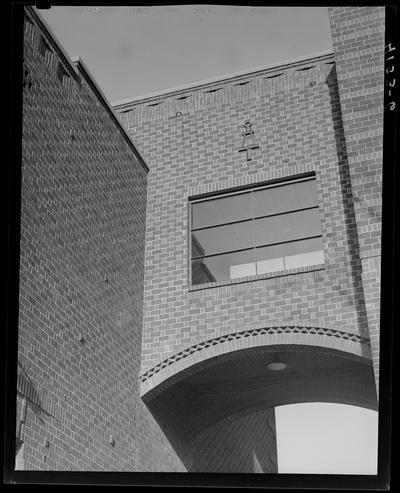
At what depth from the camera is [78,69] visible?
10070mm

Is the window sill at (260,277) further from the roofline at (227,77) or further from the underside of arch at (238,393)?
the roofline at (227,77)

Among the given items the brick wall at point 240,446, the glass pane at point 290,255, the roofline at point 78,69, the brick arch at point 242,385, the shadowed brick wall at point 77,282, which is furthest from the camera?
the brick wall at point 240,446

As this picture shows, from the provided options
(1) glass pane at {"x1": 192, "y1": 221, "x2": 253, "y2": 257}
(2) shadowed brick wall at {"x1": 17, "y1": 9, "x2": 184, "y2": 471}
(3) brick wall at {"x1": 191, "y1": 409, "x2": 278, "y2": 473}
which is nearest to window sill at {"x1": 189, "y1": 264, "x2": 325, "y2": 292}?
(1) glass pane at {"x1": 192, "y1": 221, "x2": 253, "y2": 257}

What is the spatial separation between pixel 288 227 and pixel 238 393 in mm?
3009

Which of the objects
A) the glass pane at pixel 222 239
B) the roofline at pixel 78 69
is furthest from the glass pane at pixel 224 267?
the roofline at pixel 78 69

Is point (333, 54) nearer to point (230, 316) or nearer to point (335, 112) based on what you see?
point (335, 112)

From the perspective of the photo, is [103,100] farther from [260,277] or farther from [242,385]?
[242,385]

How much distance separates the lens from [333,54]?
38.8 ft

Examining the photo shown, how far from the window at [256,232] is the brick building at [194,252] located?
0.02 m

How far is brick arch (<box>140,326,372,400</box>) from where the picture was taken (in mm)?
10211

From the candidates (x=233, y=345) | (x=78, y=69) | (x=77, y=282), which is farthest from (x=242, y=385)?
(x=78, y=69)

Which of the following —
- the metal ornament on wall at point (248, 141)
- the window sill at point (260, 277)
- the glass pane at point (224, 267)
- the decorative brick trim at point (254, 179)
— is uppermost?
the metal ornament on wall at point (248, 141)

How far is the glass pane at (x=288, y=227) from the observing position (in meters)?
11.0

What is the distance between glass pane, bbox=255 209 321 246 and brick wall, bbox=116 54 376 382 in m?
0.20
